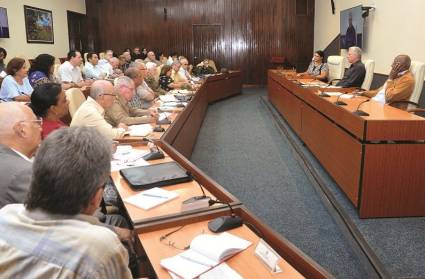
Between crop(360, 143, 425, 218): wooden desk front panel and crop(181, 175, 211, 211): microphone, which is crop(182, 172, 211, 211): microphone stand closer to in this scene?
crop(181, 175, 211, 211): microphone

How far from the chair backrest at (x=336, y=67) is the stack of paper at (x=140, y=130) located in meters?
4.64

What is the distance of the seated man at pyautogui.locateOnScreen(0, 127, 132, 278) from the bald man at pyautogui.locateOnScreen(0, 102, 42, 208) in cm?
48

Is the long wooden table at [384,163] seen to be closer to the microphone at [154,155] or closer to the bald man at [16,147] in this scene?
the microphone at [154,155]

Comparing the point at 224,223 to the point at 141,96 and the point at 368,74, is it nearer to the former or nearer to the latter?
the point at 141,96

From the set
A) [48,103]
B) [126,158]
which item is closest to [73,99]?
[48,103]

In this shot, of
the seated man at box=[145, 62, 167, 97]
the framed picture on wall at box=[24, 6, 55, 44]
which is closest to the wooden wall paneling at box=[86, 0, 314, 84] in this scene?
the framed picture on wall at box=[24, 6, 55, 44]

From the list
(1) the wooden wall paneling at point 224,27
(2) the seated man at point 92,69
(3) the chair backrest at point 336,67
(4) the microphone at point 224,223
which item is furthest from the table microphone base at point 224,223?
(1) the wooden wall paneling at point 224,27

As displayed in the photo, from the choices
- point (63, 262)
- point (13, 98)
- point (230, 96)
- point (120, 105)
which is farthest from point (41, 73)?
point (230, 96)

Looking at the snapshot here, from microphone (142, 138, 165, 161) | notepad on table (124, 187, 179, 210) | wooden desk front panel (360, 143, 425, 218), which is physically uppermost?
microphone (142, 138, 165, 161)

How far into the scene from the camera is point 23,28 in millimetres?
8398

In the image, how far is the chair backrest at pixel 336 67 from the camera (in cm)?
707

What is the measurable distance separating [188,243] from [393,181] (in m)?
2.06

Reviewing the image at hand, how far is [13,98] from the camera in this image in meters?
4.96

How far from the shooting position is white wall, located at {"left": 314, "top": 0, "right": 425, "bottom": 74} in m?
5.51
